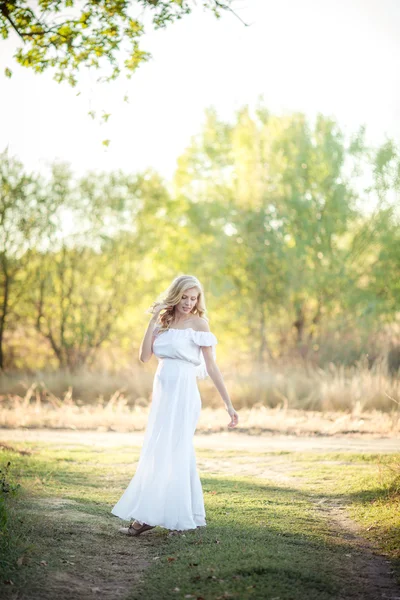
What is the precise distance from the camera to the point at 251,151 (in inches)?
834

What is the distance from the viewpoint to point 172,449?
5.64m

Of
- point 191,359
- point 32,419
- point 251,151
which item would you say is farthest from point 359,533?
point 251,151

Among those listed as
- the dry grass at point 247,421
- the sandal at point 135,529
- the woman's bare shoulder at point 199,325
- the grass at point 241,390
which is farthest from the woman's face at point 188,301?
the dry grass at point 247,421

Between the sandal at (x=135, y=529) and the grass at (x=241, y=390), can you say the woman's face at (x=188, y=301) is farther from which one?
the grass at (x=241, y=390)

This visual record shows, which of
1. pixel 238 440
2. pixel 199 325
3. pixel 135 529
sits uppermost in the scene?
pixel 199 325

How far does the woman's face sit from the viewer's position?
19.0 ft

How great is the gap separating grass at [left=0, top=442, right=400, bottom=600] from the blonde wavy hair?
70.0 inches

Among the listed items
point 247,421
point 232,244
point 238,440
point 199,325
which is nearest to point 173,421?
point 199,325

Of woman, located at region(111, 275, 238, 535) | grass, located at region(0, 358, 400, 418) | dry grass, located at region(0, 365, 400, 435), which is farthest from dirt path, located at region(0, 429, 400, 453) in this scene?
woman, located at region(111, 275, 238, 535)

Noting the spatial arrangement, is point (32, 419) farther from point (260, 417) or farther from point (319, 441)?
point (319, 441)

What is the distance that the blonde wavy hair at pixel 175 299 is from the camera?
580 cm

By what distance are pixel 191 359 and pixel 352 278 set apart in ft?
51.4

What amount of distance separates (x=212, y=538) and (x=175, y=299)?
1.95 m

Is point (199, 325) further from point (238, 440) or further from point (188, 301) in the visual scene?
point (238, 440)
